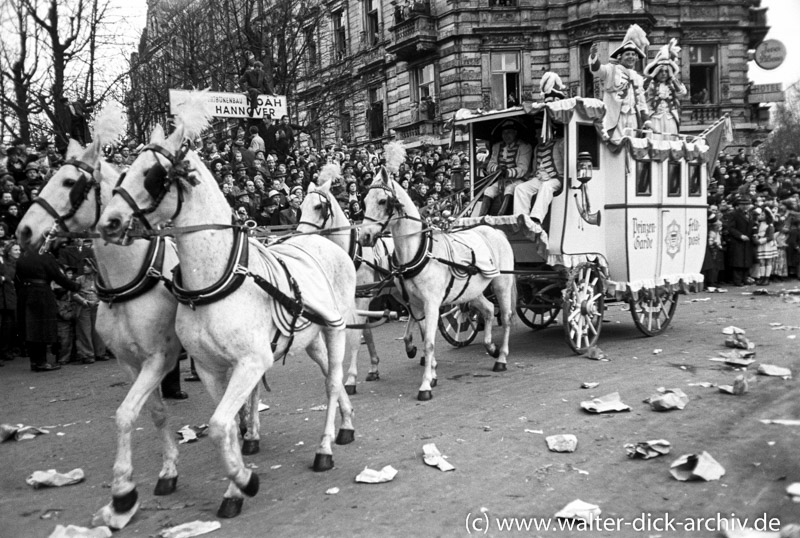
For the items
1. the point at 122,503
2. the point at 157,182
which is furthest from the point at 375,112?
the point at 122,503

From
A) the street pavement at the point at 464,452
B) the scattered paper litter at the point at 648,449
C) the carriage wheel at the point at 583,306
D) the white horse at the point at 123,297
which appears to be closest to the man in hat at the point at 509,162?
the carriage wheel at the point at 583,306

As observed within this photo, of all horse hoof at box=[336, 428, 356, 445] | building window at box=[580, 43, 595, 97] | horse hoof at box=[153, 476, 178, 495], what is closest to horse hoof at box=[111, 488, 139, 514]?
horse hoof at box=[153, 476, 178, 495]

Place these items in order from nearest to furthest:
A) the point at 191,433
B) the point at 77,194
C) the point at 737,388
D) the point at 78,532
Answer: the point at 78,532 → the point at 77,194 → the point at 191,433 → the point at 737,388

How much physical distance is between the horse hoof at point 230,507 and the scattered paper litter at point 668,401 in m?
3.92

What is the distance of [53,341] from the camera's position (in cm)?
1041

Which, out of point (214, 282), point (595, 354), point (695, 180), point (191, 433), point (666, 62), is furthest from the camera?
point (695, 180)

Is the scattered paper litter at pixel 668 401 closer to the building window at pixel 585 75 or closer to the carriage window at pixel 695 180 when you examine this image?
the carriage window at pixel 695 180

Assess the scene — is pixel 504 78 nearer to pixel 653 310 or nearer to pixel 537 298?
pixel 653 310

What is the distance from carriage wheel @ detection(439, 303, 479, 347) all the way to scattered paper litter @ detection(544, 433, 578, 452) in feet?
15.1

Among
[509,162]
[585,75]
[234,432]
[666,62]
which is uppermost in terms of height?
[585,75]

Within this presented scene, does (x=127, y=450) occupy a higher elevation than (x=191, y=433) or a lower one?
higher

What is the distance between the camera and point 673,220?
1045 cm

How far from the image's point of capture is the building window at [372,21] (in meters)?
33.1

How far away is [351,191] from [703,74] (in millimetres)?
21250
